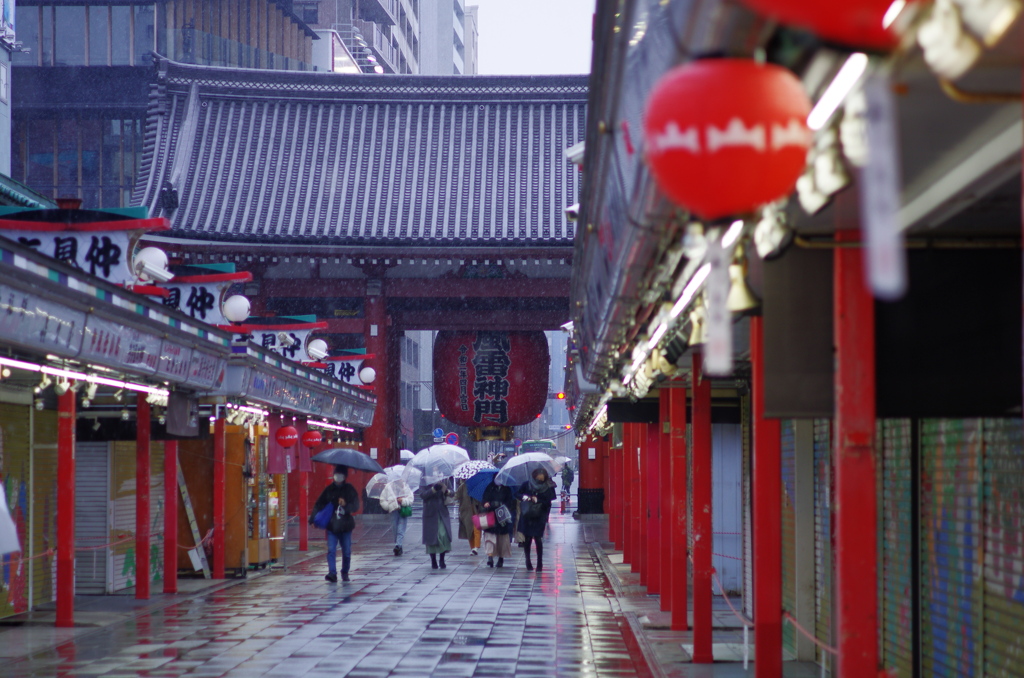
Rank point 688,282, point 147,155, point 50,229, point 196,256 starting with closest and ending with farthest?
point 688,282 < point 50,229 < point 196,256 < point 147,155

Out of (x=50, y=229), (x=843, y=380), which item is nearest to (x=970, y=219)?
(x=843, y=380)

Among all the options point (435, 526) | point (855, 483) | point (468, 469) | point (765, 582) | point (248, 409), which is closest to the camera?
point (855, 483)

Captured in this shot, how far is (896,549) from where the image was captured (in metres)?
9.36

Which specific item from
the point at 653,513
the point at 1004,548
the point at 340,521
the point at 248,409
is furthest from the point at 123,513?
the point at 1004,548

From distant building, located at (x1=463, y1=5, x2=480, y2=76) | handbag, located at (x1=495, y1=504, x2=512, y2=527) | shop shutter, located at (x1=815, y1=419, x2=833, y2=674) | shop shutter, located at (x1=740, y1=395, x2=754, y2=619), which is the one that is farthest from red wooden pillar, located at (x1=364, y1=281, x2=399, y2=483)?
distant building, located at (x1=463, y1=5, x2=480, y2=76)

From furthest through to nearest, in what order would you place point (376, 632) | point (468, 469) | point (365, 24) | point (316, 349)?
point (365, 24) < point (468, 469) < point (316, 349) < point (376, 632)

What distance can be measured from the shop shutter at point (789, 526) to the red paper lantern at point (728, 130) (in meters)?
9.56

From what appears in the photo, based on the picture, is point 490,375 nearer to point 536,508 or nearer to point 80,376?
point 536,508

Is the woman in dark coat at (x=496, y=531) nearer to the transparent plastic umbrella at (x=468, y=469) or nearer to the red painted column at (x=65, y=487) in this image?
the transparent plastic umbrella at (x=468, y=469)

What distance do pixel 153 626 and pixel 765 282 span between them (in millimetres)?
10377

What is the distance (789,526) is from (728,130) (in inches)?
411

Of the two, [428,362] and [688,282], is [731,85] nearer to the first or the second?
[688,282]

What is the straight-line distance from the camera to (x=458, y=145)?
1522 inches

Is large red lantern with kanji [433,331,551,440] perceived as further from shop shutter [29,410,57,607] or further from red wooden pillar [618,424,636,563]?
shop shutter [29,410,57,607]
